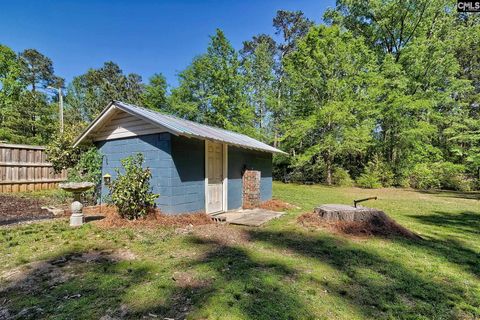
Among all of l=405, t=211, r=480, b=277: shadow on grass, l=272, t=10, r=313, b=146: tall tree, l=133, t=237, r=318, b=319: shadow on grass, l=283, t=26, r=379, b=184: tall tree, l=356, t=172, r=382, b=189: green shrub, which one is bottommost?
l=405, t=211, r=480, b=277: shadow on grass

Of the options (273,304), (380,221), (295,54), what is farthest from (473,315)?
(295,54)

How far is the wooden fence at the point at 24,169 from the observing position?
395 inches

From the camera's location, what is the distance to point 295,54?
757 inches

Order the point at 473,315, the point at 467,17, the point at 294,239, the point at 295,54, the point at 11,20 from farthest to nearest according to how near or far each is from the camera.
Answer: the point at 467,17 < the point at 295,54 < the point at 11,20 < the point at 294,239 < the point at 473,315

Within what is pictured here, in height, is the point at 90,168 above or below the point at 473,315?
above

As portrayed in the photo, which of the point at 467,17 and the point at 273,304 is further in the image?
the point at 467,17

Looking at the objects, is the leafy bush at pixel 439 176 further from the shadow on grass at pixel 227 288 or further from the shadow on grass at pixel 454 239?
the shadow on grass at pixel 227 288

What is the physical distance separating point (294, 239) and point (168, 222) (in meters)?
2.92

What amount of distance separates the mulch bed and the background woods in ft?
26.3

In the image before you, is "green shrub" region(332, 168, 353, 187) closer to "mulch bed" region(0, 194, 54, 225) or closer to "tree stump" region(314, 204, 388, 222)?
"tree stump" region(314, 204, 388, 222)

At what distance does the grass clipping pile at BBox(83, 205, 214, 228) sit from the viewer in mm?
5854

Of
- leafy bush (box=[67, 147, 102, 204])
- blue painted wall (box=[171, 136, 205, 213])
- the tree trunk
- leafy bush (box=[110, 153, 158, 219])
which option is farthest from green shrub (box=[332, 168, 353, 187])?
leafy bush (box=[67, 147, 102, 204])

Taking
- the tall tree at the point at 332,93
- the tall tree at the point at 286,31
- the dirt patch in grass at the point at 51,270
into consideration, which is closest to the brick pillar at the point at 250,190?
the dirt patch in grass at the point at 51,270

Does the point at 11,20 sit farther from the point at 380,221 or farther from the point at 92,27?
the point at 380,221
